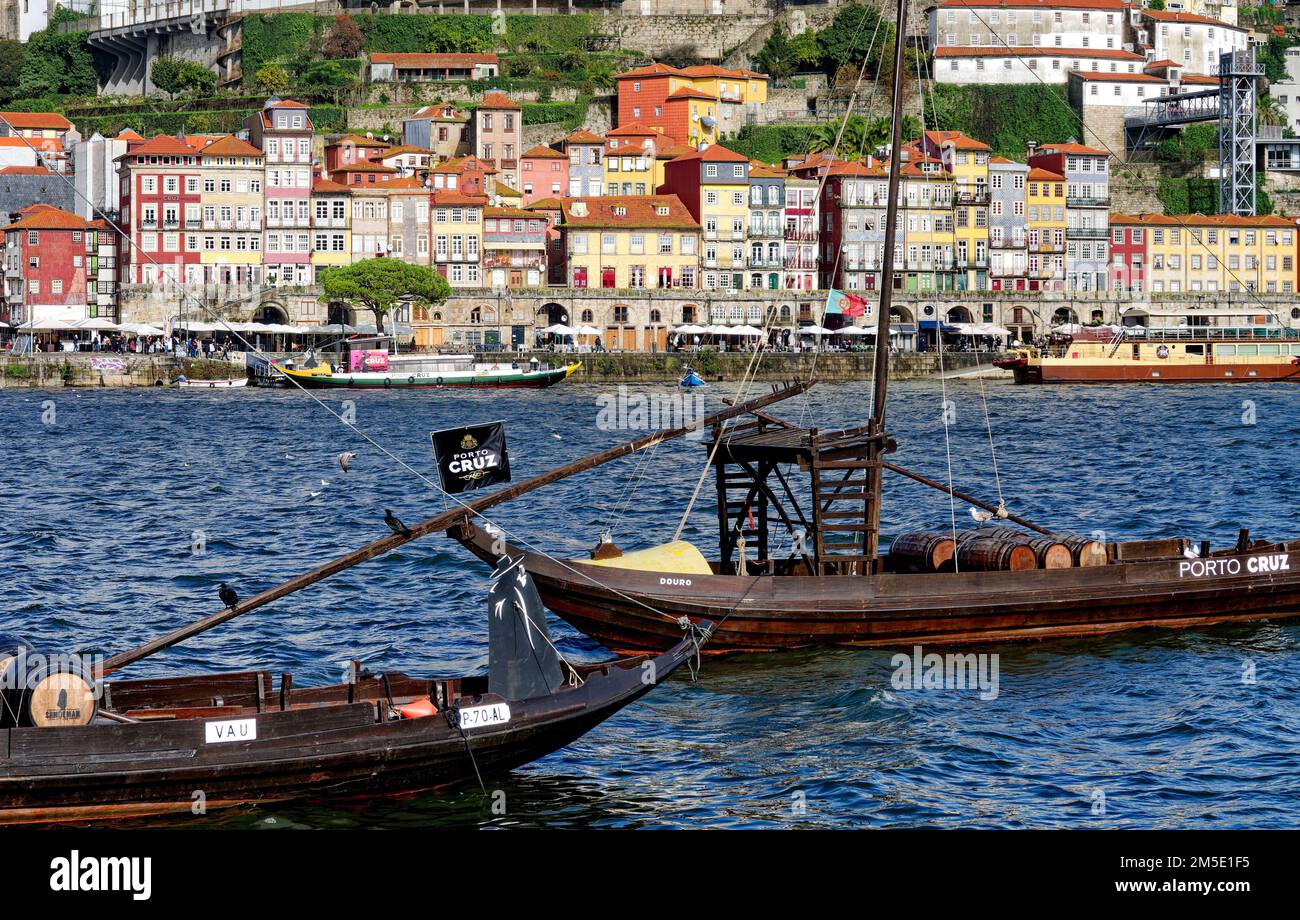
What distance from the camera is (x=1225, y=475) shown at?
55.2 metres

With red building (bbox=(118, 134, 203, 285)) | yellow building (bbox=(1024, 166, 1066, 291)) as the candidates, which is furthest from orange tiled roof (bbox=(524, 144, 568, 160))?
yellow building (bbox=(1024, 166, 1066, 291))

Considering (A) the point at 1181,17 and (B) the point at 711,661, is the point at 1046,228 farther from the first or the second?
(B) the point at 711,661

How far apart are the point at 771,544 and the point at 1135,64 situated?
126662 millimetres

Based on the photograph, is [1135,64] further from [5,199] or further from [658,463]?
[658,463]

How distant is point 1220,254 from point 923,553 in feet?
366

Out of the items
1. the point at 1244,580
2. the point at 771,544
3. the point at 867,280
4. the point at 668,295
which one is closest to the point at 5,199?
the point at 668,295

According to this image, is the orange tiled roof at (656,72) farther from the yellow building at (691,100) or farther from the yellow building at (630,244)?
the yellow building at (630,244)

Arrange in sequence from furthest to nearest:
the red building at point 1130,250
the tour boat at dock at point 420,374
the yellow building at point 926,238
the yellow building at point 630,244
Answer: the red building at point 1130,250, the yellow building at point 926,238, the yellow building at point 630,244, the tour boat at dock at point 420,374

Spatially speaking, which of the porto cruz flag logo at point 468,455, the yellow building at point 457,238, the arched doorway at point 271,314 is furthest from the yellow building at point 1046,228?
the porto cruz flag logo at point 468,455

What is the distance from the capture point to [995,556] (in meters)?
28.3

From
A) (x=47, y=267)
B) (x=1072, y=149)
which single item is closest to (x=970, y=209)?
(x=1072, y=149)

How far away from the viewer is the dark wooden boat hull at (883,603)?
26453 millimetres

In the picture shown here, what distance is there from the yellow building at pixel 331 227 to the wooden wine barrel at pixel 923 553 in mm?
96596
